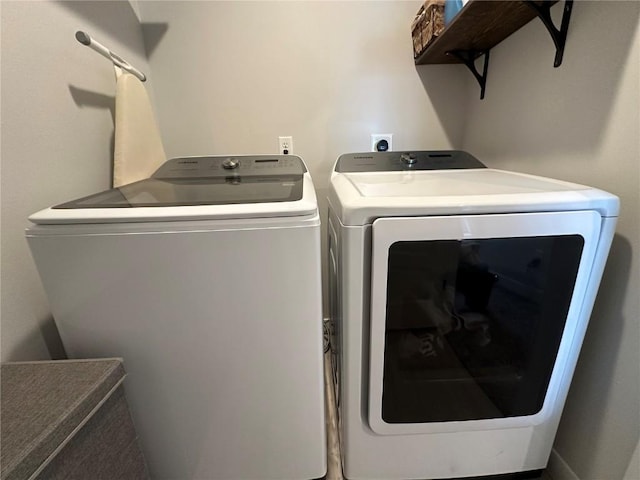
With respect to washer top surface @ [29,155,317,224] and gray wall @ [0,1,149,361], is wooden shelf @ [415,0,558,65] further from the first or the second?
gray wall @ [0,1,149,361]

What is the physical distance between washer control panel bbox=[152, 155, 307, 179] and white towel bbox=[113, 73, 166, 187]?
0.27 feet

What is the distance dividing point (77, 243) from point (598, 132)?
56.6 inches

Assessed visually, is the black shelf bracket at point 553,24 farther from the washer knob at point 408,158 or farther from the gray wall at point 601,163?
the washer knob at point 408,158

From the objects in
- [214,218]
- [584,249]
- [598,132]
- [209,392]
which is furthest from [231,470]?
[598,132]

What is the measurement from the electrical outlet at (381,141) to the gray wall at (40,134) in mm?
1270

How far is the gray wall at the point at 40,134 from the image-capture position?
0.84 meters

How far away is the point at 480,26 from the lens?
1.20 metres

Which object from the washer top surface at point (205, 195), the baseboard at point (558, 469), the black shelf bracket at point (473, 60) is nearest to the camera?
the washer top surface at point (205, 195)

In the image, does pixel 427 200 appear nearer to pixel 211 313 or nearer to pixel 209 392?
pixel 211 313

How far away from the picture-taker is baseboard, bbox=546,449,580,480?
1.06m

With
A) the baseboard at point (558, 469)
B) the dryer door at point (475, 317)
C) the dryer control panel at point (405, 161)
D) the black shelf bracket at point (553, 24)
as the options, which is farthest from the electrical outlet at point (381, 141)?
the baseboard at point (558, 469)

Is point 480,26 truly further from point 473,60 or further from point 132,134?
point 132,134

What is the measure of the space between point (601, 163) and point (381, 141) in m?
1.02

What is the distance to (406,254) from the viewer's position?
80 cm
